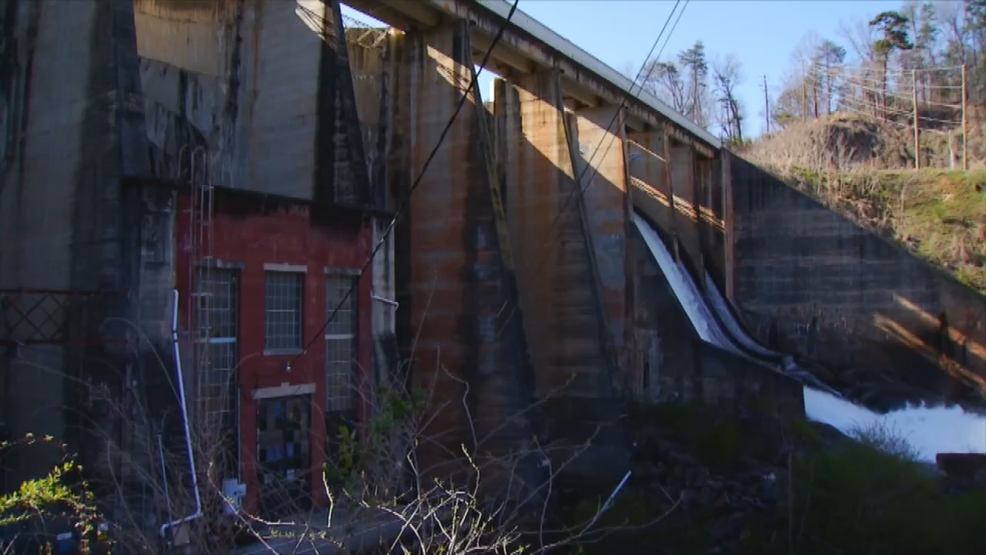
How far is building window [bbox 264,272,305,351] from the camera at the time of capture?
12.3 m

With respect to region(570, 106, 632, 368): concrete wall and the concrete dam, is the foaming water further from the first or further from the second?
region(570, 106, 632, 368): concrete wall

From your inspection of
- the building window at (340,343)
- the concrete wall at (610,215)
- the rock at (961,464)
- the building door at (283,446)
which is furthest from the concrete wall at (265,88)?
the rock at (961,464)

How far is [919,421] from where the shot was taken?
27.7 m

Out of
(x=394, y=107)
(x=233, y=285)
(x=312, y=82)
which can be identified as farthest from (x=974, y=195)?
(x=233, y=285)

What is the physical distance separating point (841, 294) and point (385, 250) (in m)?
20.8

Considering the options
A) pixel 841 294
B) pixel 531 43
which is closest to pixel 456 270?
pixel 531 43

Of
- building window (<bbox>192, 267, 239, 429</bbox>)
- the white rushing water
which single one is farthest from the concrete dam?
the white rushing water

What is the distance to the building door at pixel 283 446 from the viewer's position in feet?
39.3

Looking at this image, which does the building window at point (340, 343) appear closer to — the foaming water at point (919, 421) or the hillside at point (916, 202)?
the foaming water at point (919, 421)

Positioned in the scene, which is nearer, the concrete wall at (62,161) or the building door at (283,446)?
the concrete wall at (62,161)

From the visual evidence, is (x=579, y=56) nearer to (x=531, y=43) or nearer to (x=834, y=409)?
(x=531, y=43)

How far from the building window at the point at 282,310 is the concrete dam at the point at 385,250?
1.6 inches

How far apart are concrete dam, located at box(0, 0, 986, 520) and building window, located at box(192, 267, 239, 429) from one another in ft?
0.12

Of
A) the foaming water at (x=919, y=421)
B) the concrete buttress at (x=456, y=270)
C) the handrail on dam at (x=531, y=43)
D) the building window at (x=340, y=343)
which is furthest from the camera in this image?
the foaming water at (x=919, y=421)
